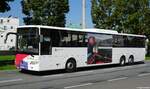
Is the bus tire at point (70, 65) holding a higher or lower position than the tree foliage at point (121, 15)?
lower

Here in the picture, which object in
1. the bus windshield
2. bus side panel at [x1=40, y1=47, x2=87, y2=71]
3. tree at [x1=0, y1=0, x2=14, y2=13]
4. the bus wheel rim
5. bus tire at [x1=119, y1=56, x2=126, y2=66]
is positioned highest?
tree at [x1=0, y1=0, x2=14, y2=13]

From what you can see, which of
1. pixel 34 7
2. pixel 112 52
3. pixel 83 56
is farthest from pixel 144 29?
pixel 83 56

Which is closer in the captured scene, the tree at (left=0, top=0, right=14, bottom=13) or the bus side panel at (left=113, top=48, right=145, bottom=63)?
the tree at (left=0, top=0, right=14, bottom=13)

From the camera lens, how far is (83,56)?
23.6 metres

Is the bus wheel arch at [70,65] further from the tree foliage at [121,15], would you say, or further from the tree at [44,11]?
the tree at [44,11]

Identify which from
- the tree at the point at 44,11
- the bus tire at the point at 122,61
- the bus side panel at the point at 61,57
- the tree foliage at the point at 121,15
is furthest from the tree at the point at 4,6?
the tree at the point at 44,11

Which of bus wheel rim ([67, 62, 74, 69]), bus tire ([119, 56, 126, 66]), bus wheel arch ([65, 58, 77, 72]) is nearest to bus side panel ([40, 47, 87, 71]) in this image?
bus wheel arch ([65, 58, 77, 72])

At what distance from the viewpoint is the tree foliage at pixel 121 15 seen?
49.2 meters

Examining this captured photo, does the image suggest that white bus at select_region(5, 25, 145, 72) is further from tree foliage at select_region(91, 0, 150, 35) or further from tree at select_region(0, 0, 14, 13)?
tree foliage at select_region(91, 0, 150, 35)

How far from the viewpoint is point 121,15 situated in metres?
49.2

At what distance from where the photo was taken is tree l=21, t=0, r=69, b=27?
53.5 m

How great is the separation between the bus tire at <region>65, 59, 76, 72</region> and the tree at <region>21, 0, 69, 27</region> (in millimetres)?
30792

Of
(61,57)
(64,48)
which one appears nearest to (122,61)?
(64,48)

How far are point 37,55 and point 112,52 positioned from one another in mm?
9003
